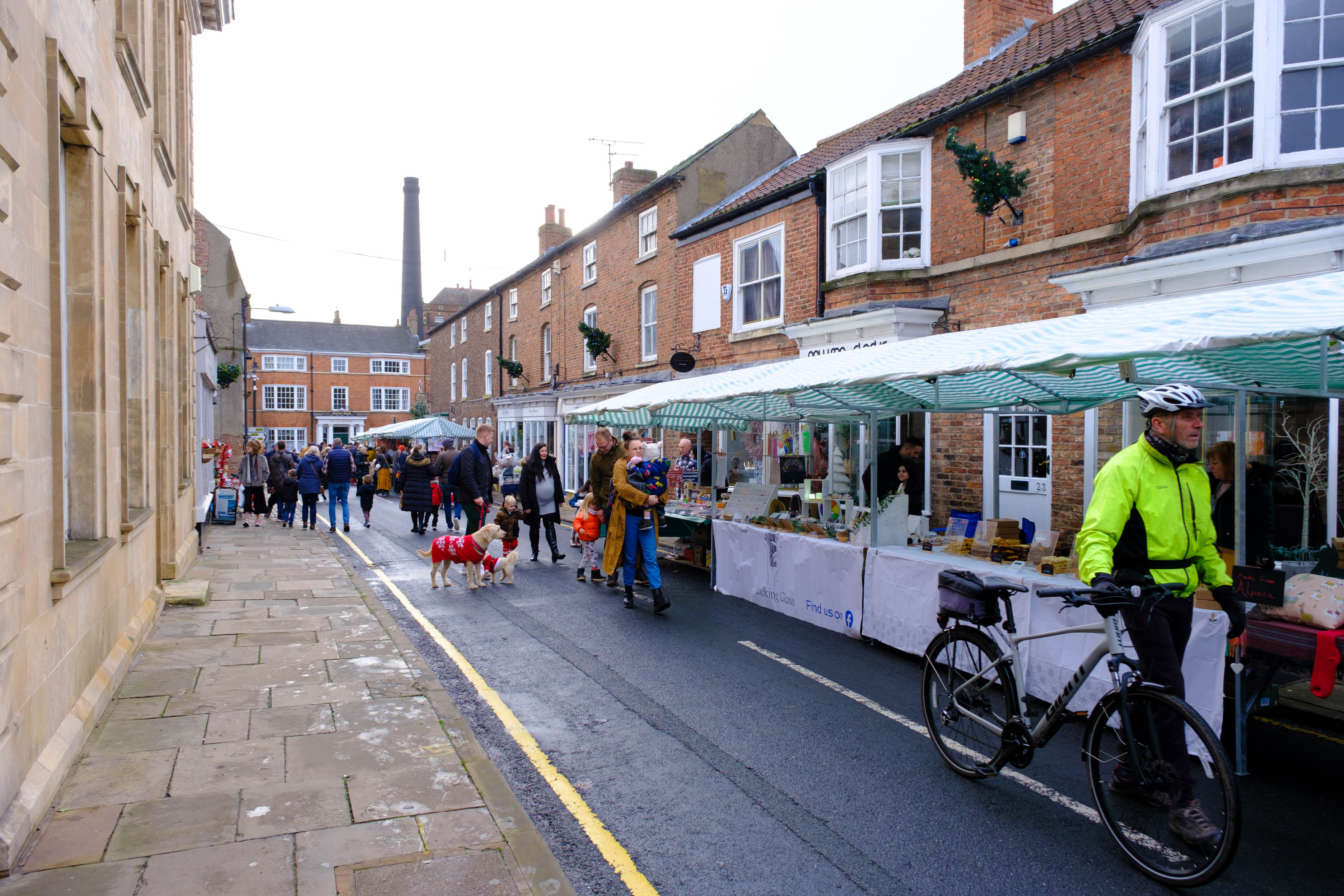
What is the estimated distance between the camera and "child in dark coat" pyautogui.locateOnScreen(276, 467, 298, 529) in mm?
17344

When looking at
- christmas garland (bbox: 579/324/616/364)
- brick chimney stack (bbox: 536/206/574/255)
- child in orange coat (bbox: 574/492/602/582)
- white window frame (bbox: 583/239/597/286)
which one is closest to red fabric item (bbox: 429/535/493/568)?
child in orange coat (bbox: 574/492/602/582)

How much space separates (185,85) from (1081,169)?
11650 mm

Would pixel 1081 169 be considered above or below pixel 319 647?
above

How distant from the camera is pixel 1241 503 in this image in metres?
5.10

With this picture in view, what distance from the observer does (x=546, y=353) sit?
92.7 ft

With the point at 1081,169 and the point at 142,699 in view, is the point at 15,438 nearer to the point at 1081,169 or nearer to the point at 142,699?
the point at 142,699

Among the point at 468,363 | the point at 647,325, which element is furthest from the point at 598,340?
the point at 468,363

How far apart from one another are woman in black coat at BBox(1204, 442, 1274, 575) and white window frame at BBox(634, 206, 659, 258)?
15.5 meters

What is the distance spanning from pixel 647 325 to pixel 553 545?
1006cm

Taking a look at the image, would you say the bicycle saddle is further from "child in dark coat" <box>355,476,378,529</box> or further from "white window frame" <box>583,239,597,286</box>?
"white window frame" <box>583,239,597,286</box>

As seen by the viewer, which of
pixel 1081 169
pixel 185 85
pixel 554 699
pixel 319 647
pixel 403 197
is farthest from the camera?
pixel 403 197

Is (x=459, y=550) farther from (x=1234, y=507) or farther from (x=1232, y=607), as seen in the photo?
(x=1232, y=607)

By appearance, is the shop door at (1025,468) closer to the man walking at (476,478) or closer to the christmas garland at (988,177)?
the christmas garland at (988,177)

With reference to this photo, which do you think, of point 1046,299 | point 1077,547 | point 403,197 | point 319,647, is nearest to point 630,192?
point 1046,299
